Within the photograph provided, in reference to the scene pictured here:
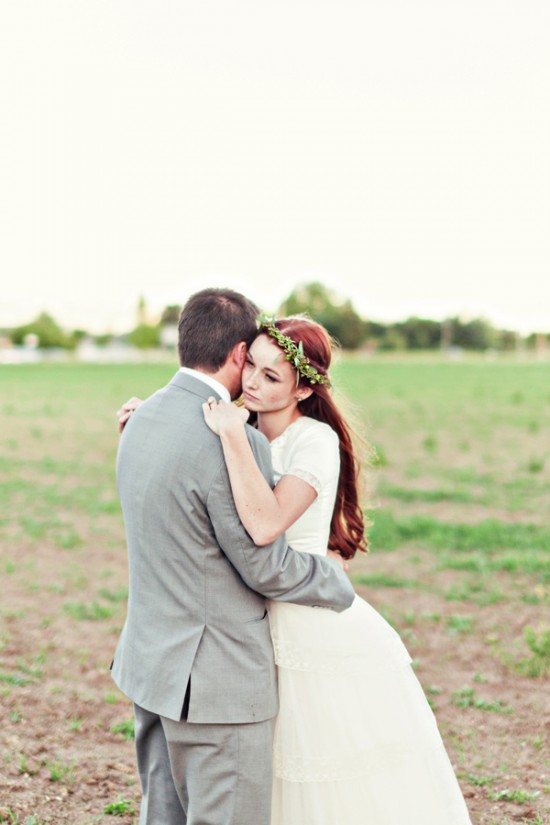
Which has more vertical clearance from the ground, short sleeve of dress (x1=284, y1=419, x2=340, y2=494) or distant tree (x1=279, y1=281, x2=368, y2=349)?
short sleeve of dress (x1=284, y1=419, x2=340, y2=494)

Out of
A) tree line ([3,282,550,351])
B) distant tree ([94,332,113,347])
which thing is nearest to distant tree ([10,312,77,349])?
tree line ([3,282,550,351])

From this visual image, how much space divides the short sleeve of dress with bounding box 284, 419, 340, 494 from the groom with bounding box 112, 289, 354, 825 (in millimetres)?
196

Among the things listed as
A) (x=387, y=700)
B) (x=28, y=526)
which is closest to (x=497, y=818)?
(x=387, y=700)

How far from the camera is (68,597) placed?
28.3ft

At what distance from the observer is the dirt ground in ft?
14.9

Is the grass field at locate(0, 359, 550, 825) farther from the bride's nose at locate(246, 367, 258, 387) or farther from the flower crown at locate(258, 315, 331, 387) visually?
the bride's nose at locate(246, 367, 258, 387)

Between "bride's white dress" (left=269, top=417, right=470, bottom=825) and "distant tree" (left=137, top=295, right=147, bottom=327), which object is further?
"distant tree" (left=137, top=295, right=147, bottom=327)

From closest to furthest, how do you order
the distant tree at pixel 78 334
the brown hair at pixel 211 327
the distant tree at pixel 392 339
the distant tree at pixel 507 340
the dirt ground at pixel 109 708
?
the brown hair at pixel 211 327, the dirt ground at pixel 109 708, the distant tree at pixel 392 339, the distant tree at pixel 507 340, the distant tree at pixel 78 334

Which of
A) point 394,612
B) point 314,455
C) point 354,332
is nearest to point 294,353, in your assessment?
point 314,455

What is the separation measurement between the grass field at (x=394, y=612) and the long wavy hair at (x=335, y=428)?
163mm

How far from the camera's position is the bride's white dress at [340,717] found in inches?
122

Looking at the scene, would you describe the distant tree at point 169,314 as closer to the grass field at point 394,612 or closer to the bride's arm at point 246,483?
the grass field at point 394,612

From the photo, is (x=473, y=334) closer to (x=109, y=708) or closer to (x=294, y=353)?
(x=109, y=708)

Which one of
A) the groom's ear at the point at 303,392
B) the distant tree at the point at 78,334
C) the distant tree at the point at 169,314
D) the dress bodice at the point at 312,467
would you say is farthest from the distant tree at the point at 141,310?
the dress bodice at the point at 312,467
